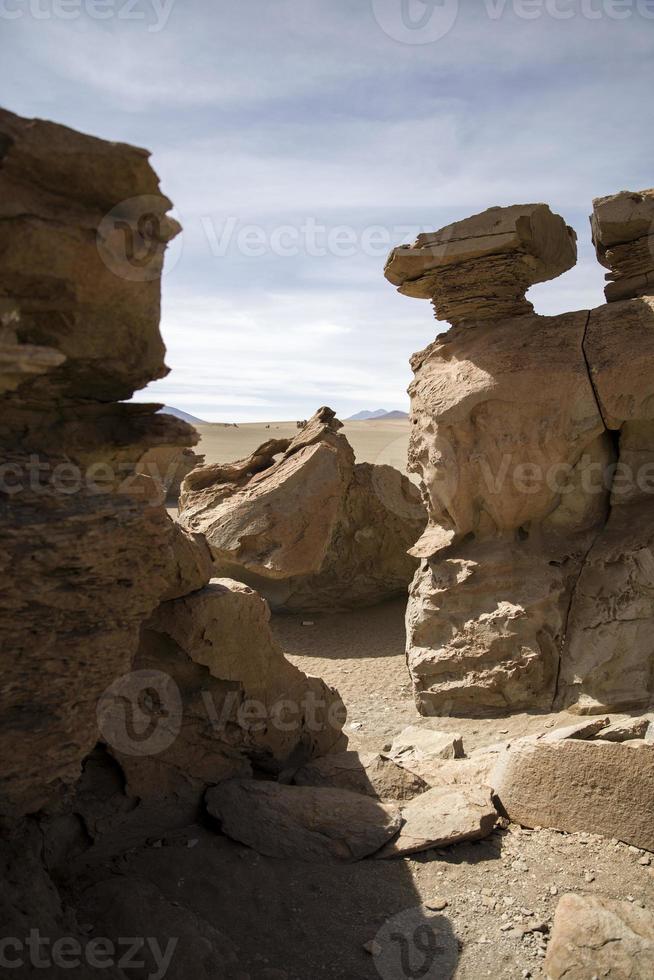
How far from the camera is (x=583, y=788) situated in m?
3.68

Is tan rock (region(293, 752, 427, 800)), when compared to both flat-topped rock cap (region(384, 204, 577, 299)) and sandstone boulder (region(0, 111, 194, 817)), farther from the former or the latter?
flat-topped rock cap (region(384, 204, 577, 299))

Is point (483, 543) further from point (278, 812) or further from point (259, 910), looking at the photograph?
point (259, 910)

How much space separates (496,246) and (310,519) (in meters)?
3.18

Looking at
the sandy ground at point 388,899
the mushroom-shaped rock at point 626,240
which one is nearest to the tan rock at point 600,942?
the sandy ground at point 388,899

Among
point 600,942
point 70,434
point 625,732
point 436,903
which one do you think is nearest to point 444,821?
point 436,903

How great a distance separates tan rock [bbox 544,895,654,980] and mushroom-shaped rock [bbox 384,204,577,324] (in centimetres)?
435

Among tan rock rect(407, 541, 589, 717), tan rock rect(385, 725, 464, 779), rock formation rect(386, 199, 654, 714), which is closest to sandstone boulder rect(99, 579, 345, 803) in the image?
tan rock rect(385, 725, 464, 779)

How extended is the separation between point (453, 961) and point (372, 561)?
564cm

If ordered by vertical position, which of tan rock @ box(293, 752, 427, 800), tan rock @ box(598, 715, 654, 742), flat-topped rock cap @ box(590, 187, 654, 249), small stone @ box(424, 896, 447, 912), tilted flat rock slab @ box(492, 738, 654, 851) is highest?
flat-topped rock cap @ box(590, 187, 654, 249)

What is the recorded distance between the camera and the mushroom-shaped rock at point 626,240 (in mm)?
5742

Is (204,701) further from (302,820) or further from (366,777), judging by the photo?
(366,777)

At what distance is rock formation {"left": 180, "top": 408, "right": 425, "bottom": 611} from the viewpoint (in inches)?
298

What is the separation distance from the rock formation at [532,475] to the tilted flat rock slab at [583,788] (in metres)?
1.68

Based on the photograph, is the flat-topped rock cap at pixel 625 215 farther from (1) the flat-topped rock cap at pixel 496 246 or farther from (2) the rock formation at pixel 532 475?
(1) the flat-topped rock cap at pixel 496 246
